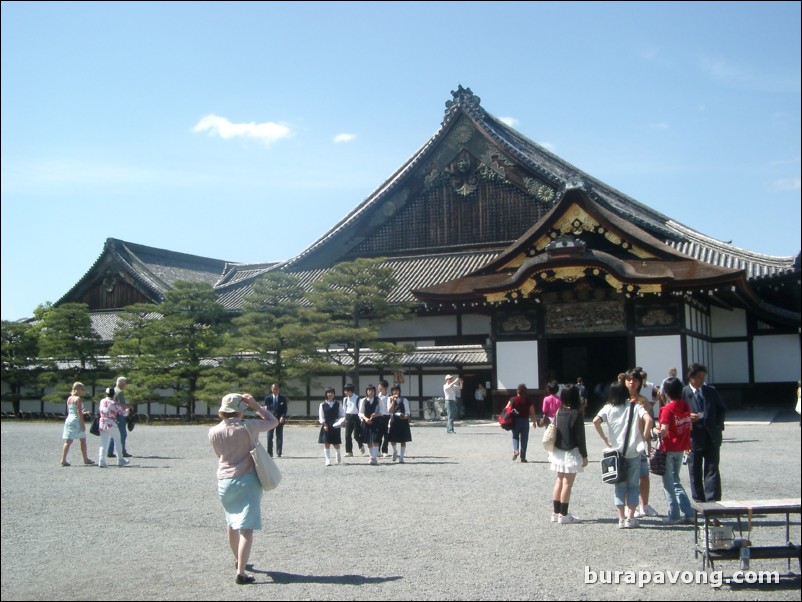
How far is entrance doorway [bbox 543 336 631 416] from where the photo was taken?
27078mm

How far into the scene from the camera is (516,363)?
77.9ft

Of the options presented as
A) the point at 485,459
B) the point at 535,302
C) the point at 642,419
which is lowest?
the point at 485,459

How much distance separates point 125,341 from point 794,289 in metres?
21.7

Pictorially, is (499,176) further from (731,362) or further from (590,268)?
(731,362)

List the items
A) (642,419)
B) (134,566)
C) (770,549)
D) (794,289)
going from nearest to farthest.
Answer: (770,549), (134,566), (642,419), (794,289)

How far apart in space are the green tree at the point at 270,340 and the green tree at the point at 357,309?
26.1 inches

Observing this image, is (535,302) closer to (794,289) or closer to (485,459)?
(794,289)

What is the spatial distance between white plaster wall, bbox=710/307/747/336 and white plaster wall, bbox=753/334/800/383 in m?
0.68

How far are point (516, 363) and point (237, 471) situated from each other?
58.6 feet

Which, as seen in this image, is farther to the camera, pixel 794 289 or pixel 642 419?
pixel 794 289

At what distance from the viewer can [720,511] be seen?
6.17 meters

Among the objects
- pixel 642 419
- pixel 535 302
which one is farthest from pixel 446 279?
pixel 642 419

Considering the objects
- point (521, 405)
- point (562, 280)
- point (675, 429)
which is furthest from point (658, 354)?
point (675, 429)

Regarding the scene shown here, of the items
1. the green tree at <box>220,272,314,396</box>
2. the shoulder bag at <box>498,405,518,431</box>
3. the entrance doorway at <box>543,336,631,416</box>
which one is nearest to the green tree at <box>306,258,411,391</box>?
the green tree at <box>220,272,314,396</box>
